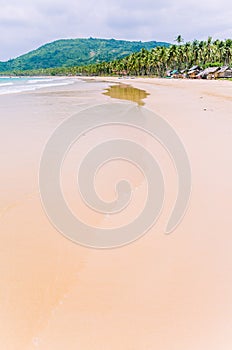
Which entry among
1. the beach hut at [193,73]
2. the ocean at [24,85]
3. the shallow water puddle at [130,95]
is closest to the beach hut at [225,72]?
the beach hut at [193,73]

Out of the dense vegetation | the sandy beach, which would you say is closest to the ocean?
the dense vegetation

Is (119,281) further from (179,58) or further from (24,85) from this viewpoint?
(179,58)

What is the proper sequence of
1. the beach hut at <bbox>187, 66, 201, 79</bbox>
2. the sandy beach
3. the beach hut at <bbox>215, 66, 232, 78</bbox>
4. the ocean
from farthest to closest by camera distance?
the beach hut at <bbox>187, 66, 201, 79</bbox> < the beach hut at <bbox>215, 66, 232, 78</bbox> < the ocean < the sandy beach

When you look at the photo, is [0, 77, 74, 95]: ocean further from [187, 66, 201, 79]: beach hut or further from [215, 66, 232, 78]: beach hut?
[215, 66, 232, 78]: beach hut

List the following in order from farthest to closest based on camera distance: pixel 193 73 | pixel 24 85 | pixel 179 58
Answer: pixel 179 58 → pixel 193 73 → pixel 24 85

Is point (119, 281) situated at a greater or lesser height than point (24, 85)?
lesser

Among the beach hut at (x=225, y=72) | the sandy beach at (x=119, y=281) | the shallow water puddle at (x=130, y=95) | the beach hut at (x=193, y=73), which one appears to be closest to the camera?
the sandy beach at (x=119, y=281)

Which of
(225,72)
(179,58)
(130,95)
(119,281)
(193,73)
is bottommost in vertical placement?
(119,281)

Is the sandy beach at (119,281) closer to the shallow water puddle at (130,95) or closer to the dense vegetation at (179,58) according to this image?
the shallow water puddle at (130,95)

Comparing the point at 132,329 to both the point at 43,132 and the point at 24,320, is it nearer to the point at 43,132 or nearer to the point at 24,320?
the point at 24,320

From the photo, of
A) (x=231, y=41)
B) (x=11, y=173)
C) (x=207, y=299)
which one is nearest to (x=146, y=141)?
(x=11, y=173)

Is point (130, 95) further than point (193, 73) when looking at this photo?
No

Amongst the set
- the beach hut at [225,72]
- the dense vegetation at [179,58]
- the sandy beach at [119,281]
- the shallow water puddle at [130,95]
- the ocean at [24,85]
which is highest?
the dense vegetation at [179,58]

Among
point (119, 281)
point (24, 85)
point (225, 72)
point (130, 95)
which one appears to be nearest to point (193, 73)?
point (225, 72)
